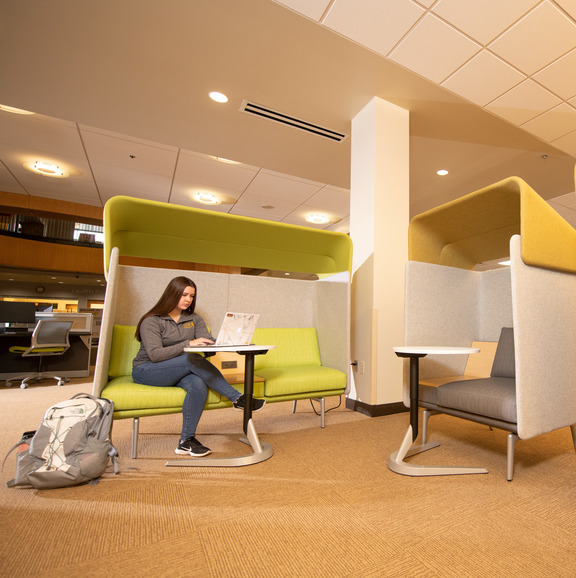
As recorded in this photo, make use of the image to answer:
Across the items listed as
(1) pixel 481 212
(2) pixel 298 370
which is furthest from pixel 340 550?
(1) pixel 481 212

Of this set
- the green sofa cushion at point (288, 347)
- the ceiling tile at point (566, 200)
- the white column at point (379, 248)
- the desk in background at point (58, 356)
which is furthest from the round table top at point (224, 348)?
the ceiling tile at point (566, 200)

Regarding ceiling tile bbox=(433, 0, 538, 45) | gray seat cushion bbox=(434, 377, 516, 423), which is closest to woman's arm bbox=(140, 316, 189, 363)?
gray seat cushion bbox=(434, 377, 516, 423)

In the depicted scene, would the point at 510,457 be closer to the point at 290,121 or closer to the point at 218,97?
the point at 290,121

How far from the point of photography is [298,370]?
2.55 metres

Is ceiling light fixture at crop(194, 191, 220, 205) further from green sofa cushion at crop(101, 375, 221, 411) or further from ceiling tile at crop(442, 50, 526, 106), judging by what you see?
green sofa cushion at crop(101, 375, 221, 411)

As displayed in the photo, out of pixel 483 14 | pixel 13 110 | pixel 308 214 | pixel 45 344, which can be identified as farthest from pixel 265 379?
pixel 308 214

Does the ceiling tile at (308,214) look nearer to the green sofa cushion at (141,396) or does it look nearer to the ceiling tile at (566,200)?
the ceiling tile at (566,200)

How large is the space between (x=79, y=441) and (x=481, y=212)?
2446mm

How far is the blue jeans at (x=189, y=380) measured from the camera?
198 centimetres

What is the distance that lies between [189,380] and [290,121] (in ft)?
9.86

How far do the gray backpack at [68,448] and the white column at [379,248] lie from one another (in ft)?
6.73

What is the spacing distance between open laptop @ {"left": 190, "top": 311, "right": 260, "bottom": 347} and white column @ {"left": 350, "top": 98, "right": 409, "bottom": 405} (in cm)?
141

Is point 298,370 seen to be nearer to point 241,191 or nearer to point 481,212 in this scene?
point 481,212

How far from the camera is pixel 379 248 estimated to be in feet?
10.3
